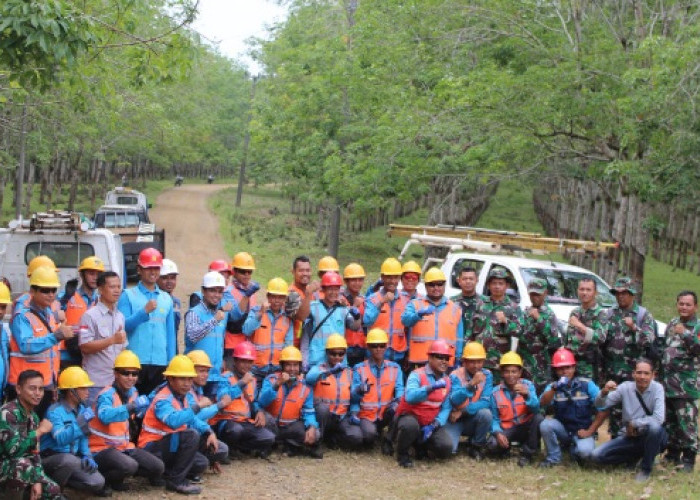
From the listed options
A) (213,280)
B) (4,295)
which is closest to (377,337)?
(213,280)

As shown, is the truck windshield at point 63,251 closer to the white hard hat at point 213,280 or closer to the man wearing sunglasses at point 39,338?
the white hard hat at point 213,280

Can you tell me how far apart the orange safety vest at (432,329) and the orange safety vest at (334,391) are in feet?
2.91

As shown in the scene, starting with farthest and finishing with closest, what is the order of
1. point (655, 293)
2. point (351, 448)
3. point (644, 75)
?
point (655, 293)
point (644, 75)
point (351, 448)

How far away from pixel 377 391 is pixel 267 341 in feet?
4.30

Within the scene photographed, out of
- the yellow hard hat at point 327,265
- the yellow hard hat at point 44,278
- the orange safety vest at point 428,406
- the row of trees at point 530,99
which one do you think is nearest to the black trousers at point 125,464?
the yellow hard hat at point 44,278

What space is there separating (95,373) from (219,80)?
218 feet

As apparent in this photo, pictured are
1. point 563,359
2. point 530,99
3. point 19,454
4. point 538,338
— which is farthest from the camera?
point 530,99

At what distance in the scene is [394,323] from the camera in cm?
1040

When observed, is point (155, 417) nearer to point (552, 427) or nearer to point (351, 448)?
point (351, 448)

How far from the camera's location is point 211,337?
360 inches

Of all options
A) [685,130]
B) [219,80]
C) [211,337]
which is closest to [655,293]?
[685,130]

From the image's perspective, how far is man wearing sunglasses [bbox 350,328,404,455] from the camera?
32.1 feet

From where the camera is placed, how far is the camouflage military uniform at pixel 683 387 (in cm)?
941

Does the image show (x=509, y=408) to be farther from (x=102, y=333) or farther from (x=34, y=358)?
(x=34, y=358)
